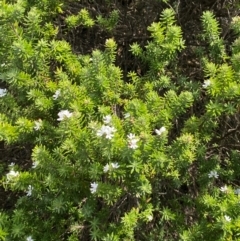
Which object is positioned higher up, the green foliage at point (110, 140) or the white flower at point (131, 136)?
the white flower at point (131, 136)

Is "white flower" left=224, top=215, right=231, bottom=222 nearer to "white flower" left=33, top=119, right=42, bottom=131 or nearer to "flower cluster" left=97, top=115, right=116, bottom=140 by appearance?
"flower cluster" left=97, top=115, right=116, bottom=140

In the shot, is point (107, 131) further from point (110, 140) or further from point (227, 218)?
point (227, 218)

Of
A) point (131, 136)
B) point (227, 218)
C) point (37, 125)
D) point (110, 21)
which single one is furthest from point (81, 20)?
point (227, 218)

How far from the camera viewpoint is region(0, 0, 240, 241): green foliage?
6.75 feet

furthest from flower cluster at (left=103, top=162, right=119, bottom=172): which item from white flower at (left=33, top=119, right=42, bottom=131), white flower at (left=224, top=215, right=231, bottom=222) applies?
white flower at (left=224, top=215, right=231, bottom=222)

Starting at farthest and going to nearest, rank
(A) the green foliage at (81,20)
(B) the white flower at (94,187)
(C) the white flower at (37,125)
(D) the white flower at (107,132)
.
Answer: (A) the green foliage at (81,20), (C) the white flower at (37,125), (B) the white flower at (94,187), (D) the white flower at (107,132)

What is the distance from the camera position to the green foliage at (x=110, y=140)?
6.75 ft

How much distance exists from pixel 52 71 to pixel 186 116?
842 millimetres

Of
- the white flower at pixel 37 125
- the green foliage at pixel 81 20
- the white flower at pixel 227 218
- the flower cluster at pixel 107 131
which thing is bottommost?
the white flower at pixel 227 218

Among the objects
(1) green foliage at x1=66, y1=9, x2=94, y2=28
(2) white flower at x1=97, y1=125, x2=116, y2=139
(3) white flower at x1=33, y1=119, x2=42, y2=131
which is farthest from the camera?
(1) green foliage at x1=66, y1=9, x2=94, y2=28

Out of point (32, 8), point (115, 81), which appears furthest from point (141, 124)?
point (32, 8)

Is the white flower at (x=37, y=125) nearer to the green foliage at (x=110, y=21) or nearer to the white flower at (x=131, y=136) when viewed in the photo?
the white flower at (x=131, y=136)

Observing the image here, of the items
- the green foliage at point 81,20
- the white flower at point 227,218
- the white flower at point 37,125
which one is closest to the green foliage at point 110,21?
the green foliage at point 81,20

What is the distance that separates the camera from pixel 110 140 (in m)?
1.91
